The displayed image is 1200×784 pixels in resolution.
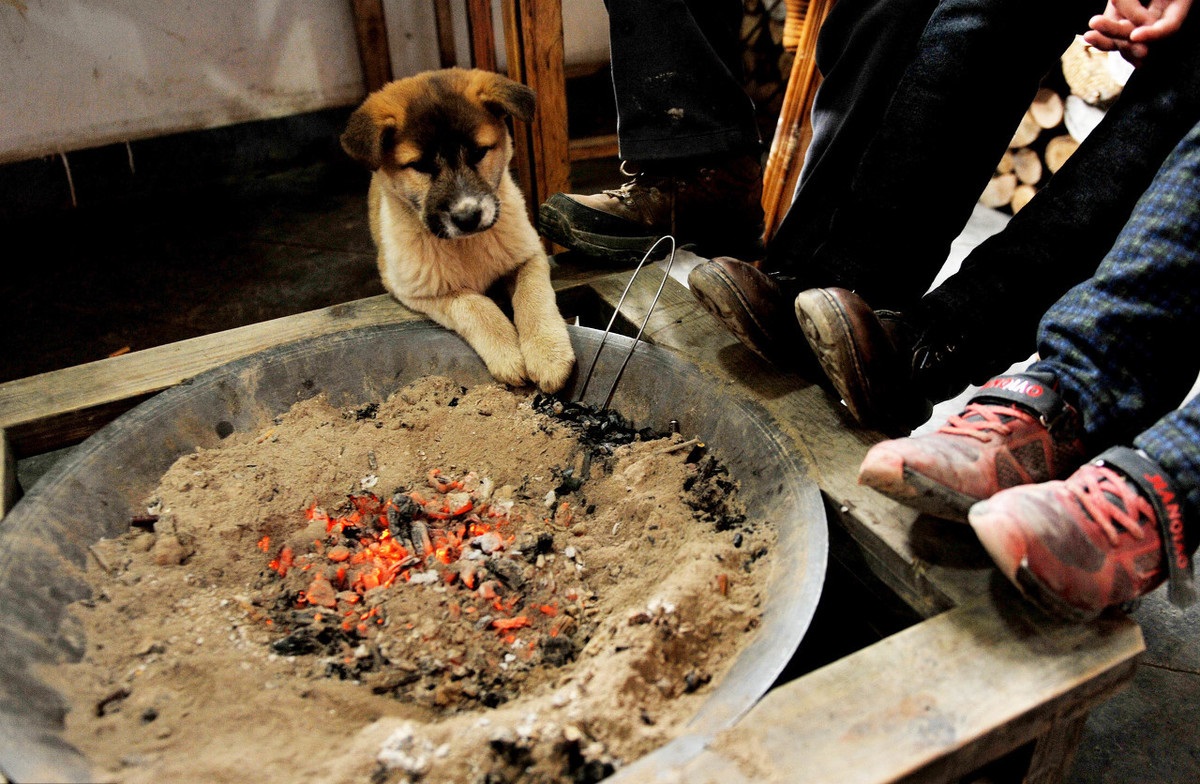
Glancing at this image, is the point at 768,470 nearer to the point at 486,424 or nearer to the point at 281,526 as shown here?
the point at 486,424

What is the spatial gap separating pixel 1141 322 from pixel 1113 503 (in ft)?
1.18

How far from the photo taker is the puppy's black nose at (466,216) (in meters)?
2.08

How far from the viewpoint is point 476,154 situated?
2.14 metres

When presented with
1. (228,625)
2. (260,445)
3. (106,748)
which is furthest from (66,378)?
(106,748)

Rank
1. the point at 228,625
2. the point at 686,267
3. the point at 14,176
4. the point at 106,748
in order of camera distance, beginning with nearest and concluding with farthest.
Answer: the point at 106,748, the point at 228,625, the point at 686,267, the point at 14,176

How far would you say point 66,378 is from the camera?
201 centimetres

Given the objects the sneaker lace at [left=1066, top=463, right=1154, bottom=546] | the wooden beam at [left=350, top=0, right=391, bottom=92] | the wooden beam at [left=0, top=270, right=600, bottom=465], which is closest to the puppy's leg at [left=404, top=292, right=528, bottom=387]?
the wooden beam at [left=0, top=270, right=600, bottom=465]

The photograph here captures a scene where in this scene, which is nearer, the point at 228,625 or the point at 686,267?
the point at 228,625

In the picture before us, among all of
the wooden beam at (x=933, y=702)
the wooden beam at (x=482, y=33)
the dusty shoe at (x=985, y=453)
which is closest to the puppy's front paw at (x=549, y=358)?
the dusty shoe at (x=985, y=453)

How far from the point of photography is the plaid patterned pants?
4.51 feet

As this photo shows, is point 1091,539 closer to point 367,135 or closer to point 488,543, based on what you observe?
point 488,543

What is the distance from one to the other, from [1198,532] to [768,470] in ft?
2.46

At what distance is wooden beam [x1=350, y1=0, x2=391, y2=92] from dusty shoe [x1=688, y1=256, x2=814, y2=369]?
3.42 meters

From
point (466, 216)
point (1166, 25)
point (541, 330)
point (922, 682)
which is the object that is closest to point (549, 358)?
point (541, 330)
